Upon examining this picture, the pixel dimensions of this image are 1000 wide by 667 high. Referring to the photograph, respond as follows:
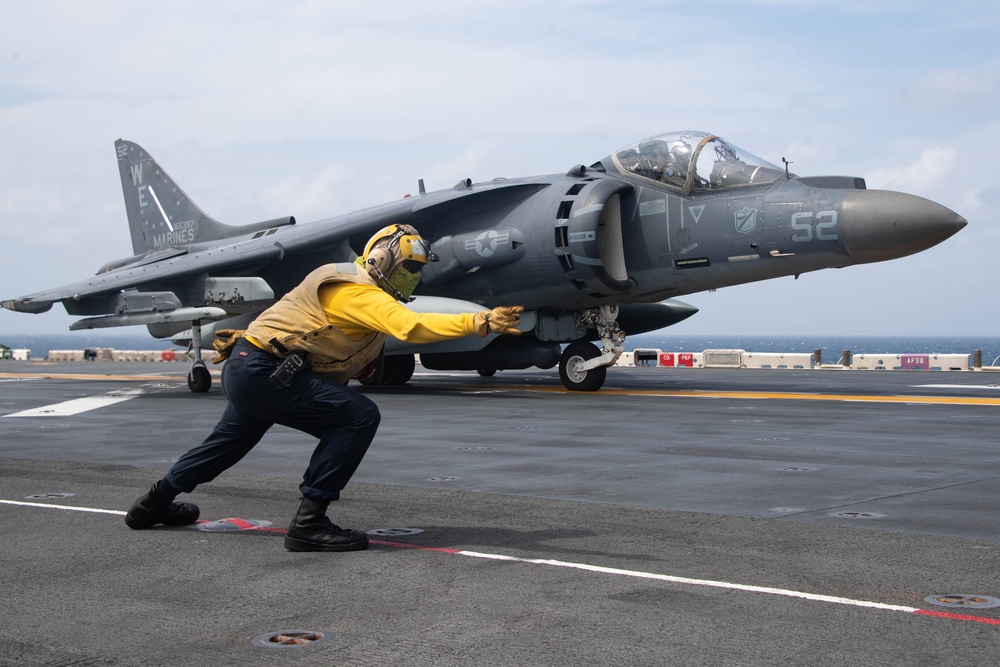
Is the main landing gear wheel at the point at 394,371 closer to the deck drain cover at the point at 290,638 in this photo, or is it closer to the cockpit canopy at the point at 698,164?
the cockpit canopy at the point at 698,164

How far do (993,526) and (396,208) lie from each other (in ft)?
49.3

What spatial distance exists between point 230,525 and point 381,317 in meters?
1.94

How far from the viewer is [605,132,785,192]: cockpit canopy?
16.5 meters

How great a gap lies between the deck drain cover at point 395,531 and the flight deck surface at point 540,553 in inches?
0.8

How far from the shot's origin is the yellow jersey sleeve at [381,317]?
5219 mm

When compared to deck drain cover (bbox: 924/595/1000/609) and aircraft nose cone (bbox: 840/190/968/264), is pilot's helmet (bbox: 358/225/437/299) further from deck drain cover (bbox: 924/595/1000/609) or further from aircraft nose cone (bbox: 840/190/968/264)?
aircraft nose cone (bbox: 840/190/968/264)

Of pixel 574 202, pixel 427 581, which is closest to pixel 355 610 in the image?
pixel 427 581

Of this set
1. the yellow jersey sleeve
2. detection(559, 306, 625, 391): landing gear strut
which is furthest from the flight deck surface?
detection(559, 306, 625, 391): landing gear strut

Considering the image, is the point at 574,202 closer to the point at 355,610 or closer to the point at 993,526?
the point at 993,526

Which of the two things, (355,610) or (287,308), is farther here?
(287,308)

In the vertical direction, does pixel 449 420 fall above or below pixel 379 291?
below

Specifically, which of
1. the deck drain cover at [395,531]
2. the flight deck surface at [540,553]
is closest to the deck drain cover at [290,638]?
the flight deck surface at [540,553]

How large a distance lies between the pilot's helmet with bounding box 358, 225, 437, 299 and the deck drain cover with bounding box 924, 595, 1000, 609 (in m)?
3.06

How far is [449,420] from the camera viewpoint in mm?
13555
